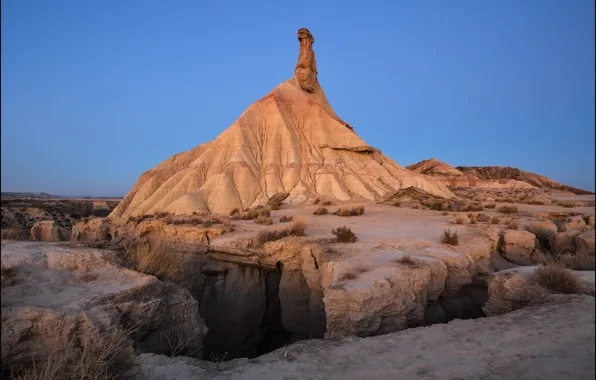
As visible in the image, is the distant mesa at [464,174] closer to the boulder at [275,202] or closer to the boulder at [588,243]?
the boulder at [275,202]

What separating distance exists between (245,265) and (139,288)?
582cm

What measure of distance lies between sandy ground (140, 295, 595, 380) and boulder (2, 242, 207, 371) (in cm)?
74

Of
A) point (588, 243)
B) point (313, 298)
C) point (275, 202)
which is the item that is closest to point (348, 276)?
point (313, 298)

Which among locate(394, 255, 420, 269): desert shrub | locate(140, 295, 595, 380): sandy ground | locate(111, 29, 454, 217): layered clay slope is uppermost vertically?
locate(111, 29, 454, 217): layered clay slope

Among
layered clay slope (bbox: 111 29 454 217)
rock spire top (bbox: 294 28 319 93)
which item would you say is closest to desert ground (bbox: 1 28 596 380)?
layered clay slope (bbox: 111 29 454 217)

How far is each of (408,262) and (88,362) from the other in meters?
6.14

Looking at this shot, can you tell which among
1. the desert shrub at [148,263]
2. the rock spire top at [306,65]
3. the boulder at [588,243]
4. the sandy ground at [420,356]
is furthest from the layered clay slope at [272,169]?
the boulder at [588,243]

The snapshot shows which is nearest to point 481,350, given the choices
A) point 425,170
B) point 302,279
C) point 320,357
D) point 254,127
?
point 320,357

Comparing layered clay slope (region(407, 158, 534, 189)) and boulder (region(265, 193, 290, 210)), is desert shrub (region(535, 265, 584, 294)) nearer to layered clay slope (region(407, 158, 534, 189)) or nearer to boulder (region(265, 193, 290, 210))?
boulder (region(265, 193, 290, 210))

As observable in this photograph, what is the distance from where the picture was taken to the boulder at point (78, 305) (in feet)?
11.8

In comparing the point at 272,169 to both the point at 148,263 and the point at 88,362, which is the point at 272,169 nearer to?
the point at 148,263

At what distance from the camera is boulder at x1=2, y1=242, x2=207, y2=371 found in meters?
3.60

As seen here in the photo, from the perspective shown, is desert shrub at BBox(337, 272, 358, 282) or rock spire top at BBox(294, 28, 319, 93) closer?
desert shrub at BBox(337, 272, 358, 282)

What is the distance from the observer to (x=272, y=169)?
33.4 m
